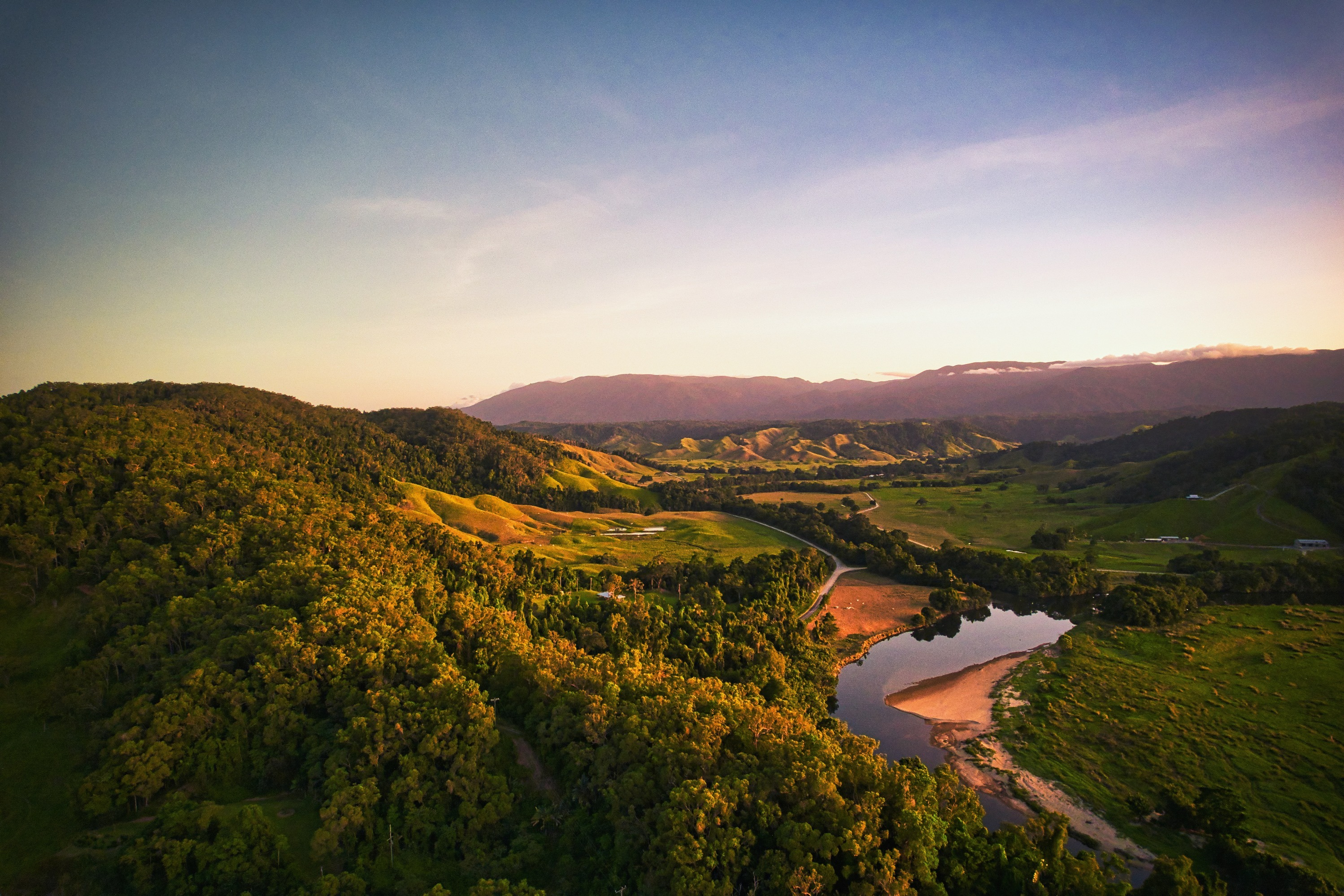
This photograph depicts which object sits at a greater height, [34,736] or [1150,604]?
[34,736]

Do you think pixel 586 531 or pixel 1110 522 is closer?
pixel 1110 522

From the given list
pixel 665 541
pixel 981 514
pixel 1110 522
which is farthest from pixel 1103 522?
pixel 665 541

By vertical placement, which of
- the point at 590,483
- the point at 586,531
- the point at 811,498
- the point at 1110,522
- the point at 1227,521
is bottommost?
the point at 1110,522

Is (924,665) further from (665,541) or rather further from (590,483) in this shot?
(590,483)

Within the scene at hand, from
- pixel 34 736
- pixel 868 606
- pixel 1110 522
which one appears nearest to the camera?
pixel 34 736

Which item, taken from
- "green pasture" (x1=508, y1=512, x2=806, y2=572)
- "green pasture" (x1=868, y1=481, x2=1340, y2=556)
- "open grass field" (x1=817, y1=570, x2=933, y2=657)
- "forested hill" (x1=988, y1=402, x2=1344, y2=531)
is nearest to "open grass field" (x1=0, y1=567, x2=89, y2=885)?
"green pasture" (x1=508, y1=512, x2=806, y2=572)

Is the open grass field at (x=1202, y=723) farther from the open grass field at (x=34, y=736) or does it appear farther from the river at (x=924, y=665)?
the open grass field at (x=34, y=736)

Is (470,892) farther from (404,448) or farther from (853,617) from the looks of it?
(404,448)

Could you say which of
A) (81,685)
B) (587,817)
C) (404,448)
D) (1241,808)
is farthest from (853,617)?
(404,448)
